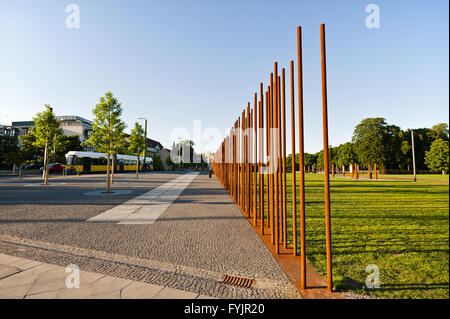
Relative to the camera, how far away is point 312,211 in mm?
7172

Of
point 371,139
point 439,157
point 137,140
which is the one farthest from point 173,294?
point 439,157

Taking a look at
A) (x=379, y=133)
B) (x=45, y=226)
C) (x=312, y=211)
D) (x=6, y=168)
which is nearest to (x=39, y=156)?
(x=6, y=168)

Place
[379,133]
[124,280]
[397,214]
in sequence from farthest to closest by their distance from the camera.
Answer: [379,133]
[397,214]
[124,280]

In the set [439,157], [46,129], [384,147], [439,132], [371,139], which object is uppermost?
[439,132]

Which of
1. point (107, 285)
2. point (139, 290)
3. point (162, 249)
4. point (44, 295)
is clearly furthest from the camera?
point (162, 249)

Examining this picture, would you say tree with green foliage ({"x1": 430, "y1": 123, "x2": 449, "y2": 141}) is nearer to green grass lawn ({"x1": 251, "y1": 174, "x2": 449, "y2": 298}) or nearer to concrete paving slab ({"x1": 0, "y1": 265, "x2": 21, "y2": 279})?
green grass lawn ({"x1": 251, "y1": 174, "x2": 449, "y2": 298})

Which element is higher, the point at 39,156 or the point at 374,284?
the point at 39,156

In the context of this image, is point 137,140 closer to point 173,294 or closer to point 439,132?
point 173,294

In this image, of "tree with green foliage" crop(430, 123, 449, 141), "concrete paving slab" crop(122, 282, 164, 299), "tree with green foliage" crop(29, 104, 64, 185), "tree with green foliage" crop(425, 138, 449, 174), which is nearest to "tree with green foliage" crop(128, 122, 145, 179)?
"tree with green foliage" crop(29, 104, 64, 185)

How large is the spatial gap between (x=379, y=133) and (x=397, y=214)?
41.3 metres

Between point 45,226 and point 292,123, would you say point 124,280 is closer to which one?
point 292,123
